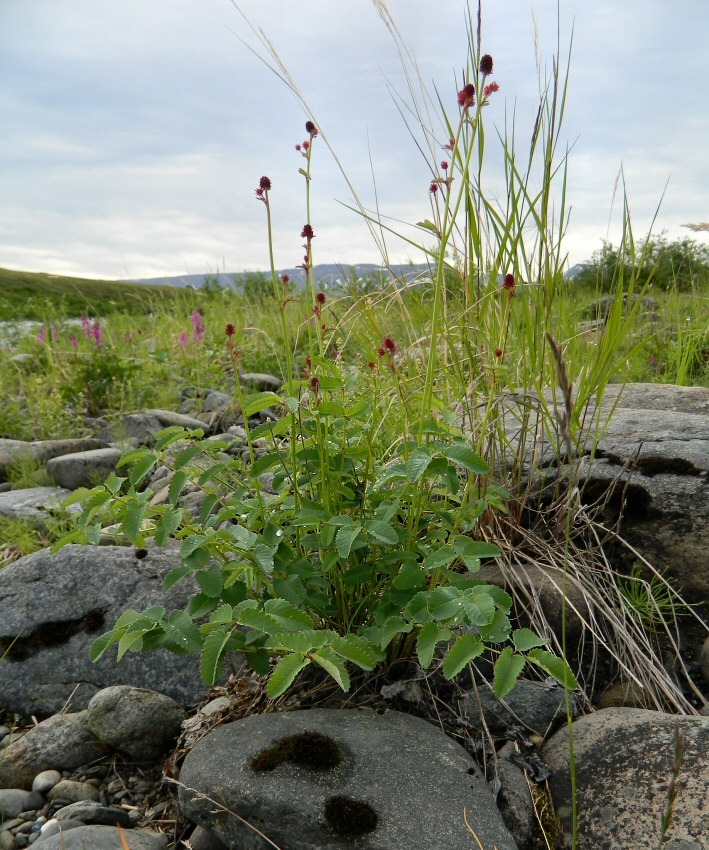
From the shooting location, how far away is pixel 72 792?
79.9 inches

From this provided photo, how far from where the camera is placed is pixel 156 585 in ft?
8.39

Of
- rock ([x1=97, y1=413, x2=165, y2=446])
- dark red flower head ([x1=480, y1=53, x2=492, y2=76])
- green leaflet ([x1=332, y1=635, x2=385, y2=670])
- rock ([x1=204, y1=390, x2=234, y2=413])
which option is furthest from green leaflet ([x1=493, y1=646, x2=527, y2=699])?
rock ([x1=204, y1=390, x2=234, y2=413])

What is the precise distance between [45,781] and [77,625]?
1.77ft

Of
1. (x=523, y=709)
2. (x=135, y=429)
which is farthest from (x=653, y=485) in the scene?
(x=135, y=429)

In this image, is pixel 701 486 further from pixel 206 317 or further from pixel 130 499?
pixel 206 317

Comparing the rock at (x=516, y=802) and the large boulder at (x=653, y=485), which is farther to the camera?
the large boulder at (x=653, y=485)

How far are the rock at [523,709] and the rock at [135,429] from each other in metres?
3.09

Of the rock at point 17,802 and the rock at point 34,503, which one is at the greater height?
the rock at point 34,503

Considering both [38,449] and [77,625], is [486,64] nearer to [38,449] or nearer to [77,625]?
[77,625]

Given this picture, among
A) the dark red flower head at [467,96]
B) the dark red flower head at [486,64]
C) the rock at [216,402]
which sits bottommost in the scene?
the rock at [216,402]

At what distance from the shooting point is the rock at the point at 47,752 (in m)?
2.12

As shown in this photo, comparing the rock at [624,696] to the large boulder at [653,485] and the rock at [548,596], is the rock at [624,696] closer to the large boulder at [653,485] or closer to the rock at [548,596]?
the rock at [548,596]

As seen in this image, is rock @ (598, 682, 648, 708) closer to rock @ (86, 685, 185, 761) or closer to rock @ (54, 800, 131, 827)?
rock @ (86, 685, 185, 761)

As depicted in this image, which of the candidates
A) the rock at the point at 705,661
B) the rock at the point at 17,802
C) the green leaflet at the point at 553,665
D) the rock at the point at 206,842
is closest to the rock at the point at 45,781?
the rock at the point at 17,802
